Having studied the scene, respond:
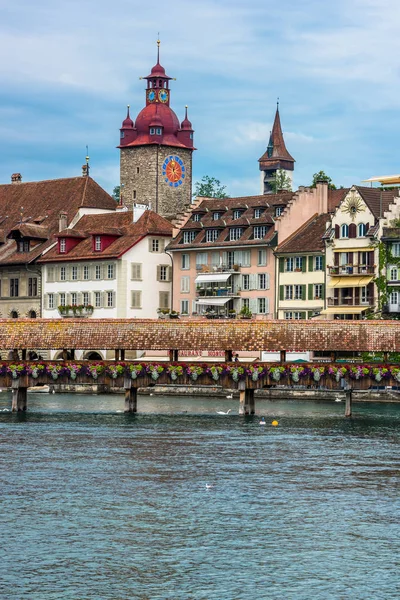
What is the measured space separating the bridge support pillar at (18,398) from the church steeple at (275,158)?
102 m

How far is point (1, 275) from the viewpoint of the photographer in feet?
336

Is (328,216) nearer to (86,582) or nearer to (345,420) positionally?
(345,420)

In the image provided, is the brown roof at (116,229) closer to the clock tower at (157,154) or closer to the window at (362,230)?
the clock tower at (157,154)

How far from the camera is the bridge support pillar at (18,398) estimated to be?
62.5 meters

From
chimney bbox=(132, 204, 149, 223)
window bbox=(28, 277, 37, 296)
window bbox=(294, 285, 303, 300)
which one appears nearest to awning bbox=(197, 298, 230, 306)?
window bbox=(294, 285, 303, 300)

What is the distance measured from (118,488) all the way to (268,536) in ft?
23.4

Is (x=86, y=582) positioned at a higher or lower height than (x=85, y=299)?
lower

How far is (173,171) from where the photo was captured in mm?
108188

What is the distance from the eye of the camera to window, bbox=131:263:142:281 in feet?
310

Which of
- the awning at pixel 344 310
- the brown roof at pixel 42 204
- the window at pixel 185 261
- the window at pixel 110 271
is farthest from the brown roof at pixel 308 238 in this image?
the brown roof at pixel 42 204

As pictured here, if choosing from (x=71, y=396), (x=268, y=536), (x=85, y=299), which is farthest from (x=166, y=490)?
(x=85, y=299)

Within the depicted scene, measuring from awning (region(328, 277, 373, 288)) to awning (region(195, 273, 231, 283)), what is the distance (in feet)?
27.0

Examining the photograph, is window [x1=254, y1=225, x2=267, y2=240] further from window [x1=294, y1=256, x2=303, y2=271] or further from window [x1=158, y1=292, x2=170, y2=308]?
window [x1=158, y1=292, x2=170, y2=308]

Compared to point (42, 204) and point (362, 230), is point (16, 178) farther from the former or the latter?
point (362, 230)
